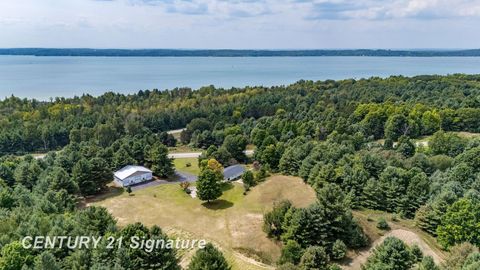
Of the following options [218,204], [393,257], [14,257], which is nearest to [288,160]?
[218,204]

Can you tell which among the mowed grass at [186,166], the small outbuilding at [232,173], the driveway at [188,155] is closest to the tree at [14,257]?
the small outbuilding at [232,173]

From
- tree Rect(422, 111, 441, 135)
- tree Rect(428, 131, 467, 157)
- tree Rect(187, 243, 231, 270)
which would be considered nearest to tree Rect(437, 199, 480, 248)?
tree Rect(187, 243, 231, 270)

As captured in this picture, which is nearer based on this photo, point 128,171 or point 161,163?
point 128,171

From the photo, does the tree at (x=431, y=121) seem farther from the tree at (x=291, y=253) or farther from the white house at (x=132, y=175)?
the tree at (x=291, y=253)

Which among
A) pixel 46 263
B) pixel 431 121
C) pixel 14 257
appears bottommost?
pixel 431 121

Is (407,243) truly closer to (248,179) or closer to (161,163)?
(248,179)

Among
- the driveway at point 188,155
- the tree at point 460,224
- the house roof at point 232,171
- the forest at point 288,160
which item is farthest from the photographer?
the driveway at point 188,155

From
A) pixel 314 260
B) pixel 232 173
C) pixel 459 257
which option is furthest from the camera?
pixel 232 173
